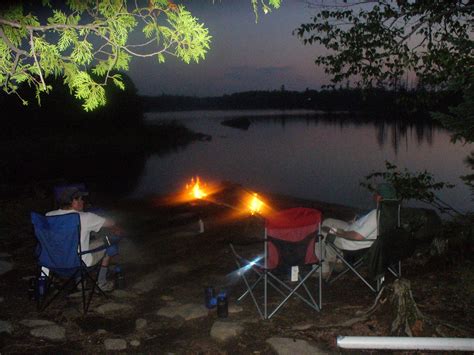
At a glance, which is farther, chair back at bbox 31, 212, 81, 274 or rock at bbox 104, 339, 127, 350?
chair back at bbox 31, 212, 81, 274

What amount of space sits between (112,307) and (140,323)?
0.52 meters

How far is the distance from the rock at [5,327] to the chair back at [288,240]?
2466 millimetres

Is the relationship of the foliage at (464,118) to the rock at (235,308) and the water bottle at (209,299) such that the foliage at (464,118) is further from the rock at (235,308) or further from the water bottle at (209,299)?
the water bottle at (209,299)

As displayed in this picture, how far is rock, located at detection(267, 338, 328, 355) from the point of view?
3871 millimetres

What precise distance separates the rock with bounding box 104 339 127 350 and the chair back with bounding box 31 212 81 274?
103 cm

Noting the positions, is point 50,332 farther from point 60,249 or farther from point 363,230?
point 363,230

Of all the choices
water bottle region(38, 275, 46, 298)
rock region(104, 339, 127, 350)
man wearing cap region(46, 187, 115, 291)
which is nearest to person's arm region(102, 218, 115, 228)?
man wearing cap region(46, 187, 115, 291)

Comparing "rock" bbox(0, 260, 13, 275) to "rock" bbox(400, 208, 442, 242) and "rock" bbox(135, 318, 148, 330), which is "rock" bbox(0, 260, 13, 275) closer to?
"rock" bbox(135, 318, 148, 330)

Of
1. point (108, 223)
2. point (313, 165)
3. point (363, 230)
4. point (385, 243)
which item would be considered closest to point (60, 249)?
point (108, 223)

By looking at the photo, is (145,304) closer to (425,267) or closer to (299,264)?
(299,264)

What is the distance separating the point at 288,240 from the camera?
470 centimetres

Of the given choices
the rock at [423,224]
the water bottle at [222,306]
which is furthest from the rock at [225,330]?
the rock at [423,224]

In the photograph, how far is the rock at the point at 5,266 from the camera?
20.3 feet

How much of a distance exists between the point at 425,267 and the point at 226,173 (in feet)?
87.8
